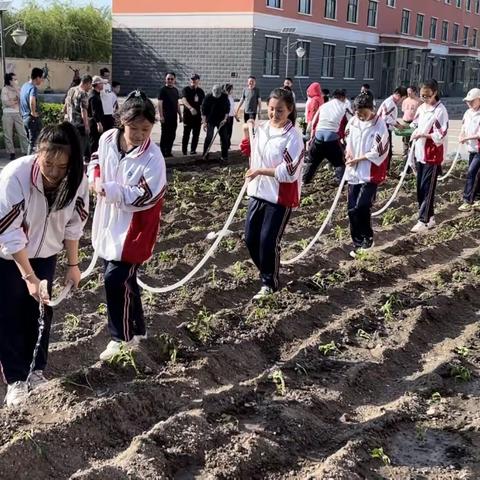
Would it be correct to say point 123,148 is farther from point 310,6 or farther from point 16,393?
point 310,6

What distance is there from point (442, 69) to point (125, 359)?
53974 mm

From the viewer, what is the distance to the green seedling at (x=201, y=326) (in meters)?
4.96

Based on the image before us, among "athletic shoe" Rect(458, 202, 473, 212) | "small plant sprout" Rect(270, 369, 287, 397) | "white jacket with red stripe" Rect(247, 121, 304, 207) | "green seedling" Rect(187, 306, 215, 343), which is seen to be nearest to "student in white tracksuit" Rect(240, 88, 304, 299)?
"white jacket with red stripe" Rect(247, 121, 304, 207)

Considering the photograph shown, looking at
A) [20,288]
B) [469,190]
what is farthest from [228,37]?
[20,288]

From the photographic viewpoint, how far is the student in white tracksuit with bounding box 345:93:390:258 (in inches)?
275

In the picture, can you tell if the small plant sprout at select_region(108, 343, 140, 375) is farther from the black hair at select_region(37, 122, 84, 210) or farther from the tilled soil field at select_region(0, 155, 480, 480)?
the black hair at select_region(37, 122, 84, 210)

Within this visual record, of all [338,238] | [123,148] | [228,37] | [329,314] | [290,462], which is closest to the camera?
[290,462]

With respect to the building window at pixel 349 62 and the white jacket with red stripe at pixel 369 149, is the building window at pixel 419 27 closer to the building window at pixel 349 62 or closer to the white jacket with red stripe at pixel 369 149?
the building window at pixel 349 62

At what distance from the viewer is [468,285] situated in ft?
21.2

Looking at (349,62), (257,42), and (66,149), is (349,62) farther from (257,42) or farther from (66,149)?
(66,149)

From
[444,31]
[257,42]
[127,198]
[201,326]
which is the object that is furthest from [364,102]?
[444,31]

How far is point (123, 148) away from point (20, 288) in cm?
96

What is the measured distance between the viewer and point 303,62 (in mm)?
35844

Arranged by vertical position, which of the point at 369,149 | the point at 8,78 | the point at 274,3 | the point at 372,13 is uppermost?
the point at 372,13
